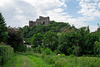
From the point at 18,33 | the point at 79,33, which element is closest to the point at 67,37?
the point at 79,33

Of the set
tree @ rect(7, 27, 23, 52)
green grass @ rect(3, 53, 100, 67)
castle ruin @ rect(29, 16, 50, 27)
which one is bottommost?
green grass @ rect(3, 53, 100, 67)

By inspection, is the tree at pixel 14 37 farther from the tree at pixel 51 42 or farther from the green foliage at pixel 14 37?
the tree at pixel 51 42

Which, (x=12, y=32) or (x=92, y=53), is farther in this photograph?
(x=92, y=53)

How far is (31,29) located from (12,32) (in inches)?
2316

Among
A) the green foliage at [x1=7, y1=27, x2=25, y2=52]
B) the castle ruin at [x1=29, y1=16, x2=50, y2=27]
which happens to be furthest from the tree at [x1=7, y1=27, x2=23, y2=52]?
the castle ruin at [x1=29, y1=16, x2=50, y2=27]

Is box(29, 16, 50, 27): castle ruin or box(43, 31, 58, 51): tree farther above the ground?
box(29, 16, 50, 27): castle ruin

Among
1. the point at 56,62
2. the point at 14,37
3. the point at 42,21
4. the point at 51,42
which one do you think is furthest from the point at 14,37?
the point at 42,21

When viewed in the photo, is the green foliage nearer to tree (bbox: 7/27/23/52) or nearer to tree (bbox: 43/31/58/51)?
tree (bbox: 7/27/23/52)

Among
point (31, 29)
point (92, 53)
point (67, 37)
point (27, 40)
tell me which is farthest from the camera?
point (31, 29)

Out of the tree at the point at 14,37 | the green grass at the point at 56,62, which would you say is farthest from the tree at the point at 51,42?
the green grass at the point at 56,62

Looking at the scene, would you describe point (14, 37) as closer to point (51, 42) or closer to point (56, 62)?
point (56, 62)

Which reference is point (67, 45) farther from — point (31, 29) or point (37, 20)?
point (37, 20)

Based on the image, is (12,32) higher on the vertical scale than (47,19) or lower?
lower

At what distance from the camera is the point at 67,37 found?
48.6 m
